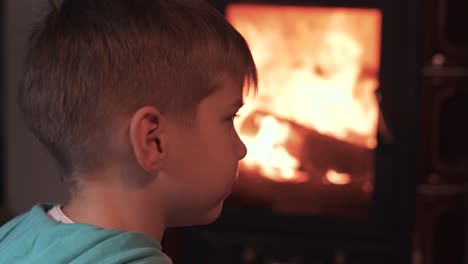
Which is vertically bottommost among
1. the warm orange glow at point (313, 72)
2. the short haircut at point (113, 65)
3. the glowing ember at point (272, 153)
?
the glowing ember at point (272, 153)

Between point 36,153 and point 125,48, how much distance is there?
1.59 meters

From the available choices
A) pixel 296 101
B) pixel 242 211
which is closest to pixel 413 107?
pixel 296 101

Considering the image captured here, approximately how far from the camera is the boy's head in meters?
0.87

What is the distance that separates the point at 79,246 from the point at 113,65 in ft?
0.60

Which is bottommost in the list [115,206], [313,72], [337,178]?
[337,178]

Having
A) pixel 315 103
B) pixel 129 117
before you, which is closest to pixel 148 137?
pixel 129 117

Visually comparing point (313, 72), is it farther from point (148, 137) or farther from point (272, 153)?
point (148, 137)

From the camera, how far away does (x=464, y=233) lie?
257 centimetres

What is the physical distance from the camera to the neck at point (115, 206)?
2.93ft

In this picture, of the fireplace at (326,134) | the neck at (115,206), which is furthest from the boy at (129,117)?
the fireplace at (326,134)

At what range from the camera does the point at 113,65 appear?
863 millimetres

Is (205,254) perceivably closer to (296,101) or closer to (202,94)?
(296,101)

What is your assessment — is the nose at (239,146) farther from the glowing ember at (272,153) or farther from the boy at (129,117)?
the glowing ember at (272,153)

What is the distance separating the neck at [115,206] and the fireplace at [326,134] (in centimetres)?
157
